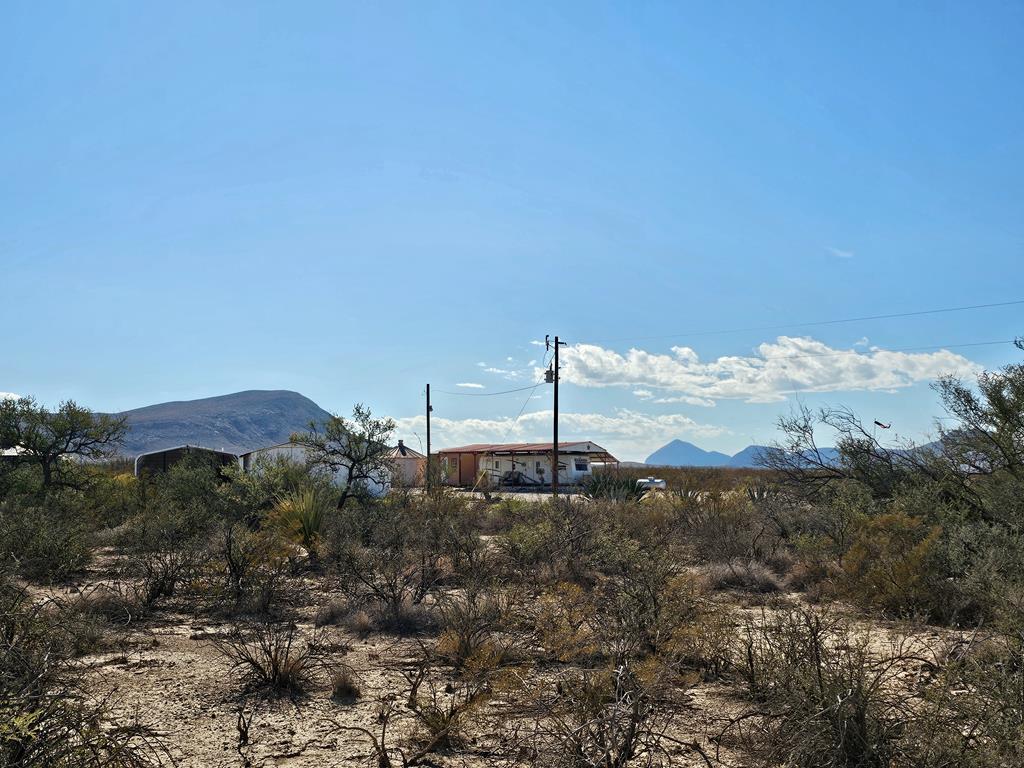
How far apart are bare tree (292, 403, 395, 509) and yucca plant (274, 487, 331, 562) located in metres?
4.08

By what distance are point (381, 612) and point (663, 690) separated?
4.72m

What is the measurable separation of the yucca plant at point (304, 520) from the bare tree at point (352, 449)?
4081 mm

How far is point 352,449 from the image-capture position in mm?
21000

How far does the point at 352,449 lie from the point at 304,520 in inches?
197

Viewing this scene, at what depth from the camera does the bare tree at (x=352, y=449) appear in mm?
20953

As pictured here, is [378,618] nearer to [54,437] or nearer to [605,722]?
[605,722]

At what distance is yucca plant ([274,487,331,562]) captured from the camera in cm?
1588

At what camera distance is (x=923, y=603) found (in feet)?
34.3

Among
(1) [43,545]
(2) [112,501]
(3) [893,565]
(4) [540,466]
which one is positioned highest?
(4) [540,466]

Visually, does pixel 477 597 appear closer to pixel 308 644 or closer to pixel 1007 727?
pixel 308 644

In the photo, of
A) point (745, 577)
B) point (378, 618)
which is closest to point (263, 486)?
point (378, 618)

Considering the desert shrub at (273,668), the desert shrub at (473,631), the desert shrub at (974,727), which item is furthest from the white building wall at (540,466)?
the desert shrub at (974,727)

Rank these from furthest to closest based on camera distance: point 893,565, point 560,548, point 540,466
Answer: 1. point 540,466
2. point 560,548
3. point 893,565

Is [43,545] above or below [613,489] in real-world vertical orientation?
below
